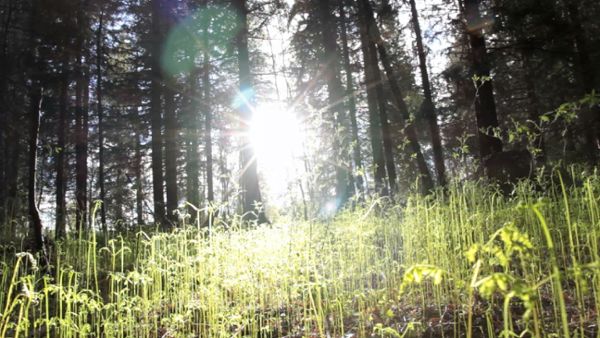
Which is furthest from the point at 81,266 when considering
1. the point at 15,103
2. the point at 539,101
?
the point at 539,101

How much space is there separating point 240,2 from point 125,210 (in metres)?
12.8

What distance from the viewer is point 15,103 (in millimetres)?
12688

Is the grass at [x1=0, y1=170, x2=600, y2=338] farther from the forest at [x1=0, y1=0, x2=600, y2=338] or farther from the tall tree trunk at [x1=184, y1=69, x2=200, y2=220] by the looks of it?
the tall tree trunk at [x1=184, y1=69, x2=200, y2=220]

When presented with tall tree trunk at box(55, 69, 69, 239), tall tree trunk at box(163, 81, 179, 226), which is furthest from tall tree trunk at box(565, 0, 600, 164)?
tall tree trunk at box(55, 69, 69, 239)

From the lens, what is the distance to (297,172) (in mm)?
3490

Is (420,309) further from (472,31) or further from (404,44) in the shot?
(404,44)

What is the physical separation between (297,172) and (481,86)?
6.71m

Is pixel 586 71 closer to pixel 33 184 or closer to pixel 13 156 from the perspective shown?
pixel 33 184

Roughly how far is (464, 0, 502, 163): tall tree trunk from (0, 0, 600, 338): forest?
0.04m

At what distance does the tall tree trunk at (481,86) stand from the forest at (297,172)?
40mm

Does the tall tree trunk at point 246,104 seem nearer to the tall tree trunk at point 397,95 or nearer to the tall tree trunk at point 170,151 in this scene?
the tall tree trunk at point 170,151

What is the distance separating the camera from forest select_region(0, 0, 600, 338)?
294 centimetres

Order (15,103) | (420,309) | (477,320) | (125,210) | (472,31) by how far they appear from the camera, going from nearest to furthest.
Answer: (477,320) → (420,309) → (472,31) → (15,103) → (125,210)

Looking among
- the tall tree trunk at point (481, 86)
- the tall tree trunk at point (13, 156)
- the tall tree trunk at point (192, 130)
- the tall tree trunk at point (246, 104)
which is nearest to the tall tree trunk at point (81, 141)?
the tall tree trunk at point (13, 156)
